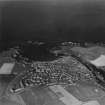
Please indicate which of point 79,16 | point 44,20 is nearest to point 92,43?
point 79,16

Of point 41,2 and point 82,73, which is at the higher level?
point 41,2

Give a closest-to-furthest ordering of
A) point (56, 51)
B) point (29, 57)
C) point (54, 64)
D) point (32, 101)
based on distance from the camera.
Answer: point (32, 101) → point (54, 64) → point (29, 57) → point (56, 51)

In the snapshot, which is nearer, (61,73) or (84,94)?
(84,94)

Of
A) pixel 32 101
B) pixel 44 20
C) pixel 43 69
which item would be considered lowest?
pixel 32 101

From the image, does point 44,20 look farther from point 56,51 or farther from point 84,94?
point 84,94

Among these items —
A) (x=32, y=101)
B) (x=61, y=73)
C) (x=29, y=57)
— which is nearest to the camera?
(x=32, y=101)

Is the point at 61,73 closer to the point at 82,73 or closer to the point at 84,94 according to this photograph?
the point at 82,73

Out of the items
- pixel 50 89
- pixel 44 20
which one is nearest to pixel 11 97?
pixel 50 89
